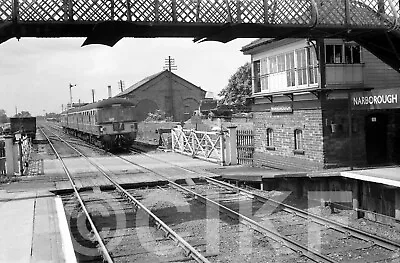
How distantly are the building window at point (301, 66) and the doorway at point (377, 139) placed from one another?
9.11ft

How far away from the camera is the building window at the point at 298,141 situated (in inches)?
623

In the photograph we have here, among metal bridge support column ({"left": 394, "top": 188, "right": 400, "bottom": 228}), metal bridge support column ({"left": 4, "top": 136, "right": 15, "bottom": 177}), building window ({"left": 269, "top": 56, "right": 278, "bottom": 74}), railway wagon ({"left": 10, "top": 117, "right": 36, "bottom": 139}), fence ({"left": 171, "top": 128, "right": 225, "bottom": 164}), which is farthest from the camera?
railway wagon ({"left": 10, "top": 117, "right": 36, "bottom": 139})

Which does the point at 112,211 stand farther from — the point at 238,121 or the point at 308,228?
the point at 238,121

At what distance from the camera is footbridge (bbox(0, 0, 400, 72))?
26.9 feet

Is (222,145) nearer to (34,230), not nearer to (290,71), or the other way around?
(290,71)

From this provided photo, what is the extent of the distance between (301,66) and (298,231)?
7963mm

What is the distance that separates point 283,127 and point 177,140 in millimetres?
A: 9318

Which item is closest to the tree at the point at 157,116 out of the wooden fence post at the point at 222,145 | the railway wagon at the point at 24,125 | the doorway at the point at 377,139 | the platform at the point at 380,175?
the railway wagon at the point at 24,125

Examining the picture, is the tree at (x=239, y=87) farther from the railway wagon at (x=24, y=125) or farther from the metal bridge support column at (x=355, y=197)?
the metal bridge support column at (x=355, y=197)

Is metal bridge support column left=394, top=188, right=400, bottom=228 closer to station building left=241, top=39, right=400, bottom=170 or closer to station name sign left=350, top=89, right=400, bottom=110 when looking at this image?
station name sign left=350, top=89, right=400, bottom=110

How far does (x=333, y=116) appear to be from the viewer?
14.9m

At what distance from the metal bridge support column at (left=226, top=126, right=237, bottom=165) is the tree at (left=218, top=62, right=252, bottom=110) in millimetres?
27878

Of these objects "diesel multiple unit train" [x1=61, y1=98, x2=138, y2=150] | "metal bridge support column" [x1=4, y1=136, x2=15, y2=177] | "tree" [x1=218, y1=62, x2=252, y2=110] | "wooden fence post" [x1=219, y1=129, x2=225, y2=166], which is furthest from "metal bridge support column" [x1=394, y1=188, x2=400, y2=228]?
"tree" [x1=218, y1=62, x2=252, y2=110]

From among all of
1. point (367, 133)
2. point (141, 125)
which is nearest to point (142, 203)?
point (367, 133)
